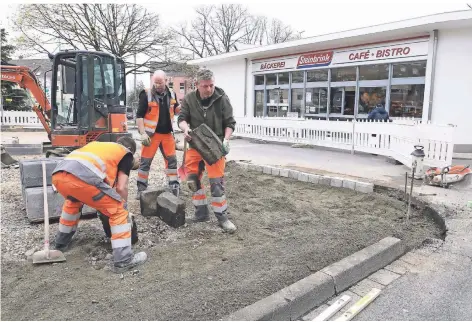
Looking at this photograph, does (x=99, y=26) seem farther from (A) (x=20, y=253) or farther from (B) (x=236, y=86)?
(A) (x=20, y=253)

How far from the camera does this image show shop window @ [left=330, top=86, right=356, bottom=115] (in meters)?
14.6

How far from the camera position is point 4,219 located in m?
4.62

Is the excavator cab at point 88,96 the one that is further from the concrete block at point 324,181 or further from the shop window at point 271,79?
the shop window at point 271,79

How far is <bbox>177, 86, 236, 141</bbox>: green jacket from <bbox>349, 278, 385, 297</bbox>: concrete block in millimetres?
2256

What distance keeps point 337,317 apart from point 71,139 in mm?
7654

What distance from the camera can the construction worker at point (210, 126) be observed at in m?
4.38

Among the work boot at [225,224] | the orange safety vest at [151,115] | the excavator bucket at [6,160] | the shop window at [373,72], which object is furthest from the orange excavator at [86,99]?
the shop window at [373,72]

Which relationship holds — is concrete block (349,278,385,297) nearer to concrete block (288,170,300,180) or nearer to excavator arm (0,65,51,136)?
concrete block (288,170,300,180)

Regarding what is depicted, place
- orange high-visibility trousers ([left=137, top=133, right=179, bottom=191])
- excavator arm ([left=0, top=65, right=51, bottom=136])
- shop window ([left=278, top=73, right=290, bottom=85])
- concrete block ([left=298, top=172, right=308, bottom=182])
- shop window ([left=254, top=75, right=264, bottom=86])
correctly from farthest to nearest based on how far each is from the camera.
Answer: shop window ([left=254, top=75, right=264, bottom=86]), shop window ([left=278, top=73, right=290, bottom=85]), excavator arm ([left=0, top=65, right=51, bottom=136]), concrete block ([left=298, top=172, right=308, bottom=182]), orange high-visibility trousers ([left=137, top=133, right=179, bottom=191])

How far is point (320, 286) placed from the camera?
3.05m

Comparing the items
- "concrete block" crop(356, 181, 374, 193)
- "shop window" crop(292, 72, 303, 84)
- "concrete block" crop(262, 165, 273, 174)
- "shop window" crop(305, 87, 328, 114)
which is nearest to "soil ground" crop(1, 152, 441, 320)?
"concrete block" crop(356, 181, 374, 193)

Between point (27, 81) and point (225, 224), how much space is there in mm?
8778

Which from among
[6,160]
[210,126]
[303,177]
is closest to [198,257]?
[210,126]

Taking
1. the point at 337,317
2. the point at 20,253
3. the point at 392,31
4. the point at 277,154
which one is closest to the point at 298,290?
the point at 337,317
